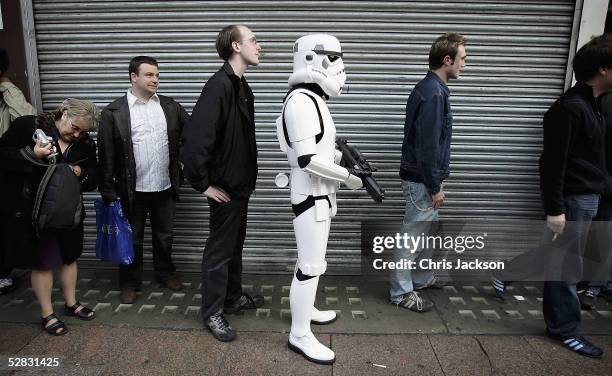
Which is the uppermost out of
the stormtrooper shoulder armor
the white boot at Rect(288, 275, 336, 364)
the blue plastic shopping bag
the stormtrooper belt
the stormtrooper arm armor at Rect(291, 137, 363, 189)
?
the stormtrooper shoulder armor

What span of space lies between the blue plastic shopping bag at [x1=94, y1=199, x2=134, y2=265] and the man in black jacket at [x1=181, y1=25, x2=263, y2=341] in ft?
2.84

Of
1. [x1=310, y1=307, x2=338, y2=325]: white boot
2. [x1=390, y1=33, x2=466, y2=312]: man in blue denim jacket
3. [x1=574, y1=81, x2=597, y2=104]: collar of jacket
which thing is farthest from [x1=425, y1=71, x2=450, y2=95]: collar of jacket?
[x1=310, y1=307, x2=338, y2=325]: white boot

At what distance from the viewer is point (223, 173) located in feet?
10.9

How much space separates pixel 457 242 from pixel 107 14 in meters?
4.29

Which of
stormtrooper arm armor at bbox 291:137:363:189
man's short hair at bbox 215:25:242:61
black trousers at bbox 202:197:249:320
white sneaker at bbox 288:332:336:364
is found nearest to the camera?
stormtrooper arm armor at bbox 291:137:363:189

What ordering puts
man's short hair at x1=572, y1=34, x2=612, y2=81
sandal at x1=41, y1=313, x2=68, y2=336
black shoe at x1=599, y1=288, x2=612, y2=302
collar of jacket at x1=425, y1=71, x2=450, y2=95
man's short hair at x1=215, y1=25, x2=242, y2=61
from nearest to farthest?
man's short hair at x1=572, y1=34, x2=612, y2=81, man's short hair at x1=215, y1=25, x2=242, y2=61, sandal at x1=41, y1=313, x2=68, y2=336, collar of jacket at x1=425, y1=71, x2=450, y2=95, black shoe at x1=599, y1=288, x2=612, y2=302

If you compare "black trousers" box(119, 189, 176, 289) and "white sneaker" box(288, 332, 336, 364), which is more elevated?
"black trousers" box(119, 189, 176, 289)

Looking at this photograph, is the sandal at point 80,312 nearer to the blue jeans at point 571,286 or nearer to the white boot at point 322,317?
the white boot at point 322,317

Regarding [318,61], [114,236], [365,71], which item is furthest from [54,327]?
[365,71]

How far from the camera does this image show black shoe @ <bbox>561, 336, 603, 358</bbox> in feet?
10.7

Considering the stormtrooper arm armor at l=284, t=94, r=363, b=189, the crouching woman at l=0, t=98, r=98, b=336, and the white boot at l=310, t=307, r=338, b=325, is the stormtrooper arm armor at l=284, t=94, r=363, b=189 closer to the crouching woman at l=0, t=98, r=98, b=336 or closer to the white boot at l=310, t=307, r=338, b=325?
the white boot at l=310, t=307, r=338, b=325

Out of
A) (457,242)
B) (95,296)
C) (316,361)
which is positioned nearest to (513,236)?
(457,242)

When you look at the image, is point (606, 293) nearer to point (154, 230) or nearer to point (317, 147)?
point (317, 147)

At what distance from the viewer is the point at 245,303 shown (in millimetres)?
3980
